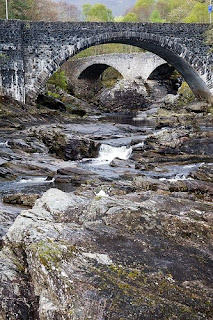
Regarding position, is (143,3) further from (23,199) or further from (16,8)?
(23,199)

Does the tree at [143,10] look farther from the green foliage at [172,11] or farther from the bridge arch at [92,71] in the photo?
the bridge arch at [92,71]

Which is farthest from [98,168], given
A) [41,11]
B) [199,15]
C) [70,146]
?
[199,15]

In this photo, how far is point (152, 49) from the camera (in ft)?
100.0

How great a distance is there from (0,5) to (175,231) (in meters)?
33.5

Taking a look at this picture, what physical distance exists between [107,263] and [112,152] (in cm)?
1332

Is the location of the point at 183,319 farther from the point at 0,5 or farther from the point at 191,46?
the point at 0,5

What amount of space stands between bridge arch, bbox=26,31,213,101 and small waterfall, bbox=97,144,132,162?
1063 centimetres

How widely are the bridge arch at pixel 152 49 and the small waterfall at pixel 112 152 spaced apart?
10628mm

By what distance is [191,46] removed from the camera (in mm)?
28625

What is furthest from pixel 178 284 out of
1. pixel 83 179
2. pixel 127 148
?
pixel 127 148

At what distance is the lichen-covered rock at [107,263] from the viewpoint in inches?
149

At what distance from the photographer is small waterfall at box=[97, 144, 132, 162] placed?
55.7 ft

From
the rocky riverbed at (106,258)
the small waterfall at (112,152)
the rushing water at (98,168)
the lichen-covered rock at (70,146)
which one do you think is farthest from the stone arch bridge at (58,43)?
the rocky riverbed at (106,258)

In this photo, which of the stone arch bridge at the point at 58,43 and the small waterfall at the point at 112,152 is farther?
the stone arch bridge at the point at 58,43
